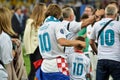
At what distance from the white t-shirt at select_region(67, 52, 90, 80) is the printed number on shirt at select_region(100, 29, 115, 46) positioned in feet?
2.55

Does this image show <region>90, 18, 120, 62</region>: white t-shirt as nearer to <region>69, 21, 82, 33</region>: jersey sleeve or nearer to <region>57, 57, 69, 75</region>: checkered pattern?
<region>69, 21, 82, 33</region>: jersey sleeve

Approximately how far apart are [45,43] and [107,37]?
4.05ft

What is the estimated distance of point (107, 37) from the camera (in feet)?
31.4

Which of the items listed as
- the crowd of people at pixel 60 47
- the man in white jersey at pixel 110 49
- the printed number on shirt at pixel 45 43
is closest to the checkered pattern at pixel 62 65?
the crowd of people at pixel 60 47

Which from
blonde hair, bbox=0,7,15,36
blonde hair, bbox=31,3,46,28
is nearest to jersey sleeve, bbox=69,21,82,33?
blonde hair, bbox=0,7,15,36

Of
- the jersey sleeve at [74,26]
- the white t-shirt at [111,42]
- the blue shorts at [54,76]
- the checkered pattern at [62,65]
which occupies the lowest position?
the blue shorts at [54,76]

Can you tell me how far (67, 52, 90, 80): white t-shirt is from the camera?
33.6 ft

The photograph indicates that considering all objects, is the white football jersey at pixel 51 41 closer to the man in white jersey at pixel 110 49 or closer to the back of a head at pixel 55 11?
the back of a head at pixel 55 11

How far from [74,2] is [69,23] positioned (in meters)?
29.4

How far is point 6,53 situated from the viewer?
314 inches

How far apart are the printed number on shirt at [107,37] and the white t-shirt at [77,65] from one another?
776mm

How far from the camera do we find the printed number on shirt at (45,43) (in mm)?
8969

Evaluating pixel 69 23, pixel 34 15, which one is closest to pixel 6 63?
pixel 69 23

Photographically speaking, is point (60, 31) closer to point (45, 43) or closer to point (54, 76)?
point (45, 43)
